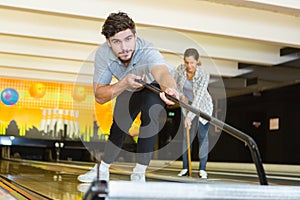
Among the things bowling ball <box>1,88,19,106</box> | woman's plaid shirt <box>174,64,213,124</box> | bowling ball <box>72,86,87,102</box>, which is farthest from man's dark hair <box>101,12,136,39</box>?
bowling ball <box>1,88,19,106</box>

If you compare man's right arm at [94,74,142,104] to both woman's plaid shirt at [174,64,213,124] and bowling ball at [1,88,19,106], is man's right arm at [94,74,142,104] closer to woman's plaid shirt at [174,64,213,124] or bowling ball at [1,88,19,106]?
woman's plaid shirt at [174,64,213,124]

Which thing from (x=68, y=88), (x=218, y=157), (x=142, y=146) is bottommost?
(x=218, y=157)

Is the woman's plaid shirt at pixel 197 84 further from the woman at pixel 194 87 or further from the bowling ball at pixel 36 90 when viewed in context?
the bowling ball at pixel 36 90

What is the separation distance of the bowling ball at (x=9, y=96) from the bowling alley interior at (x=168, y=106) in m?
0.04

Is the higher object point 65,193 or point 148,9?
point 148,9

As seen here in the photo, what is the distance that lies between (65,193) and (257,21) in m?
4.81

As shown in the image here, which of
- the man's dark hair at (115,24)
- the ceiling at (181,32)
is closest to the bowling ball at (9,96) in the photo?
the ceiling at (181,32)

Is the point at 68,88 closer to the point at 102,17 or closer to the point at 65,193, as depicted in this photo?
the point at 102,17

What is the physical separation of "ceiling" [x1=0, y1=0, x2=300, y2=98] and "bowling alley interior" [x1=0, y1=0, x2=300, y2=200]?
2 cm

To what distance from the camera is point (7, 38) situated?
27.0ft

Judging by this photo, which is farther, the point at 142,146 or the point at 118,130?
the point at 118,130

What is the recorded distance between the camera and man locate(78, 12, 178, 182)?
2.82 m

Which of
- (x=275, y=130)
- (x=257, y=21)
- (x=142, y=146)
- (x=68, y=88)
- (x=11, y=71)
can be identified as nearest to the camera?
(x=142, y=146)

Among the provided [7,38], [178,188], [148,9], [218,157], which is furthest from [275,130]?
[178,188]
